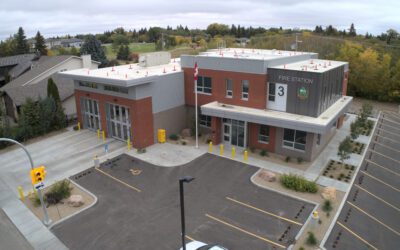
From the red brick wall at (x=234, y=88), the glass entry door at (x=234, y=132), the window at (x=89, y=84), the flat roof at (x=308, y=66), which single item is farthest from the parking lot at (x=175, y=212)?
the window at (x=89, y=84)

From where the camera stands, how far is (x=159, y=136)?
86.2ft

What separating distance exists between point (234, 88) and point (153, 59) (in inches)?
419

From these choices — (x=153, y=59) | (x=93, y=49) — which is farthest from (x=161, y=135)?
(x=93, y=49)

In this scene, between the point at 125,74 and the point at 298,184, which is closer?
the point at 298,184

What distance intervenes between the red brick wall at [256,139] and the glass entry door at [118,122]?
10.1 meters

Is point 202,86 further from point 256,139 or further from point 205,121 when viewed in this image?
point 256,139

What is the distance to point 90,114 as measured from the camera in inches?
1166

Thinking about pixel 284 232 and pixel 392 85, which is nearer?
pixel 284 232

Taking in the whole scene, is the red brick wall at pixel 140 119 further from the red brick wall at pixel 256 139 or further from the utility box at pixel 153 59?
the red brick wall at pixel 256 139

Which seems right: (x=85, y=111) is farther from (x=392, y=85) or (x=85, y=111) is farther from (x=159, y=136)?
(x=392, y=85)

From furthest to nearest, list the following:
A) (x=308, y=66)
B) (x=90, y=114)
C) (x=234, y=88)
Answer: (x=90, y=114)
(x=308, y=66)
(x=234, y=88)

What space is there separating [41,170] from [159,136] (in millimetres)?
12326

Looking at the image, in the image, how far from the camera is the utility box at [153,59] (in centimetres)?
3098

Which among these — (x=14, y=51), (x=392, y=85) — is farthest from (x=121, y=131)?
(x=14, y=51)
